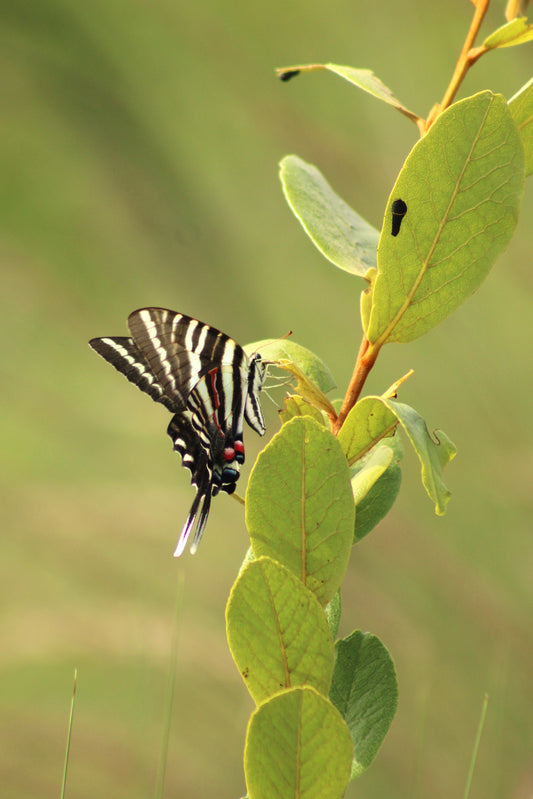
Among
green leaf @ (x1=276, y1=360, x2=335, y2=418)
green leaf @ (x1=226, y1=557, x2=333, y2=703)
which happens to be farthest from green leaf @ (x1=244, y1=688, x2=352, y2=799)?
green leaf @ (x1=276, y1=360, x2=335, y2=418)

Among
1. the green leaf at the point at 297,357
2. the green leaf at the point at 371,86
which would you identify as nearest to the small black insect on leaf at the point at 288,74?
the green leaf at the point at 371,86

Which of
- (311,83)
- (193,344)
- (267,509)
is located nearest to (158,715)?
→ (193,344)

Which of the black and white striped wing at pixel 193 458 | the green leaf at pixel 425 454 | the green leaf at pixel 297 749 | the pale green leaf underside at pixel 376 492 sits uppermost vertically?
the green leaf at pixel 425 454

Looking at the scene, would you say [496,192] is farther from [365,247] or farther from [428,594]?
[428,594]

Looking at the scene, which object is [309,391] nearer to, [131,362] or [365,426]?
[365,426]

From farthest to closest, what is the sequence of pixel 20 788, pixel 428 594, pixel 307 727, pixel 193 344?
pixel 428 594 < pixel 20 788 < pixel 193 344 < pixel 307 727

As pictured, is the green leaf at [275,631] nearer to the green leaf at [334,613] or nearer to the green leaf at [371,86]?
the green leaf at [334,613]
